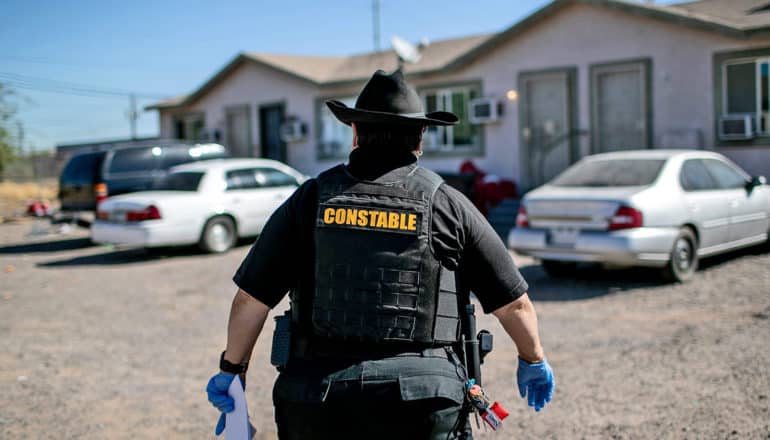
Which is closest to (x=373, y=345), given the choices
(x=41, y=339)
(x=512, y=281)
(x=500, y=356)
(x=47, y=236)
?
(x=512, y=281)

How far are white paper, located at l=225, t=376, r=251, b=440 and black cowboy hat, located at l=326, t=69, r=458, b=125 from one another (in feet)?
3.28

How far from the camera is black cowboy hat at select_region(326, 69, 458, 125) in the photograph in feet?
8.15

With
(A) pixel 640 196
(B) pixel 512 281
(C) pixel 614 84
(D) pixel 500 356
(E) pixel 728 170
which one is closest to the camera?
(B) pixel 512 281

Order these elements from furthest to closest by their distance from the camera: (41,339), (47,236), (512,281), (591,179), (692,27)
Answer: (47,236), (692,27), (591,179), (41,339), (512,281)

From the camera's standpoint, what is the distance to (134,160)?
47.7ft

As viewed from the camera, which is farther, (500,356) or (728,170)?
(728,170)

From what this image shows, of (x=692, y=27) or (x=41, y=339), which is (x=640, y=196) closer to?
(x=41, y=339)

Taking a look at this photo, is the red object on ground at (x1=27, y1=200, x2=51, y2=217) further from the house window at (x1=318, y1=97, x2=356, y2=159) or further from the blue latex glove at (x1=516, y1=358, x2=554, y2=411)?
the blue latex glove at (x1=516, y1=358, x2=554, y2=411)

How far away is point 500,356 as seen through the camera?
19.3ft

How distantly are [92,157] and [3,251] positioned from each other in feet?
7.92

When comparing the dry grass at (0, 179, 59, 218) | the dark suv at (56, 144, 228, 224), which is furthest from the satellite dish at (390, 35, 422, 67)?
the dry grass at (0, 179, 59, 218)

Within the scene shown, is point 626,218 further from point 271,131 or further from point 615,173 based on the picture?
point 271,131

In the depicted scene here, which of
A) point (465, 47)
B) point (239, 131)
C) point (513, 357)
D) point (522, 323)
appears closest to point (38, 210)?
point (239, 131)

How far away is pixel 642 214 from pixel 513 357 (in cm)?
294
